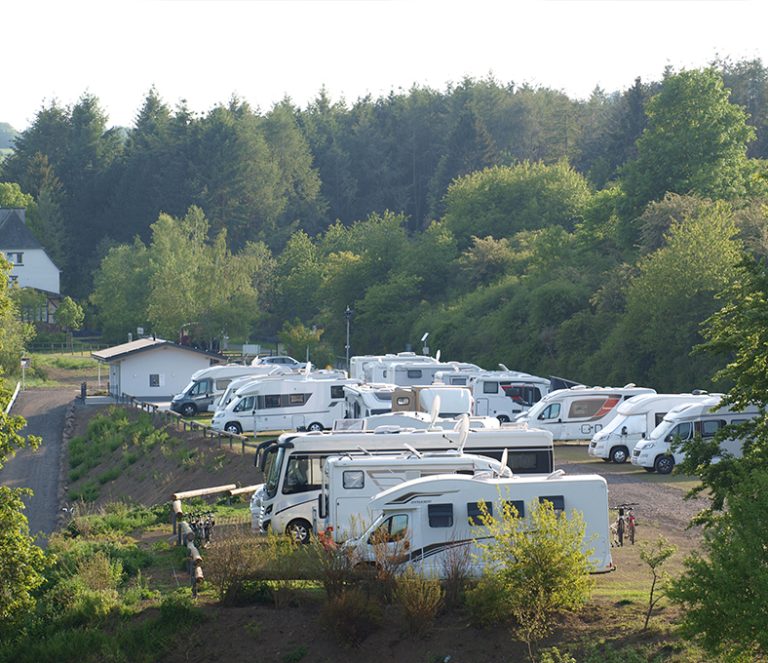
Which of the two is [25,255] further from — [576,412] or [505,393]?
[576,412]

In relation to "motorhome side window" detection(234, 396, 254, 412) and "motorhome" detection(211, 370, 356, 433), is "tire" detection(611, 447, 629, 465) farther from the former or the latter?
"motorhome side window" detection(234, 396, 254, 412)

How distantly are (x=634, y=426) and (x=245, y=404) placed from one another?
14.6 m

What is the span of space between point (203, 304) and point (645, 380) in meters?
39.1

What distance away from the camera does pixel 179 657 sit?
1784 centimetres

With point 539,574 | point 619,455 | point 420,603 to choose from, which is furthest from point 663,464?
point 420,603

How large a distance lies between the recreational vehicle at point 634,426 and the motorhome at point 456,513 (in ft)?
53.4

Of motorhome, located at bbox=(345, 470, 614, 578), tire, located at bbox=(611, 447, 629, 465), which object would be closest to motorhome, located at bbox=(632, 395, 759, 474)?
tire, located at bbox=(611, 447, 629, 465)

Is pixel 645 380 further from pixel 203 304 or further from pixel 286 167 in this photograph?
pixel 286 167

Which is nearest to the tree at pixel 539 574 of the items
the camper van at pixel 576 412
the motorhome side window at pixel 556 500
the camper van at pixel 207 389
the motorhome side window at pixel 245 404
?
the motorhome side window at pixel 556 500

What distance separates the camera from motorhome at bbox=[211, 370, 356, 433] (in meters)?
43.0

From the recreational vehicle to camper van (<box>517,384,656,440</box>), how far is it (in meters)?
3.96

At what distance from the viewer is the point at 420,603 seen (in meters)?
16.9

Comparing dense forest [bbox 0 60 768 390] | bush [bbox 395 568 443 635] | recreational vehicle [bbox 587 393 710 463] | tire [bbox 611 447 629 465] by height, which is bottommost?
bush [bbox 395 568 443 635]

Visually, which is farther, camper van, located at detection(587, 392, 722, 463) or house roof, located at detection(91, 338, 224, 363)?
house roof, located at detection(91, 338, 224, 363)
